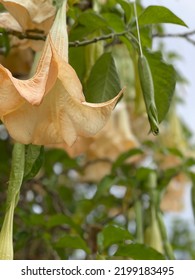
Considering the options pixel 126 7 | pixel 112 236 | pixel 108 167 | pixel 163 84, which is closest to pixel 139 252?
pixel 112 236

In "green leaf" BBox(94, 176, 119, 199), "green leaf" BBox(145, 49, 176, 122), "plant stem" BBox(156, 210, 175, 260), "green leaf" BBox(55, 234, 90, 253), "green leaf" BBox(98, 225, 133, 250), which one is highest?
"green leaf" BBox(145, 49, 176, 122)

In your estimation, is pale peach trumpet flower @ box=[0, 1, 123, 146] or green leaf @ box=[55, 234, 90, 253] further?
green leaf @ box=[55, 234, 90, 253]

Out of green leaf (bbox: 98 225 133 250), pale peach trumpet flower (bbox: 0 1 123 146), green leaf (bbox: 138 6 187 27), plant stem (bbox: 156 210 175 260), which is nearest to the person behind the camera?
pale peach trumpet flower (bbox: 0 1 123 146)

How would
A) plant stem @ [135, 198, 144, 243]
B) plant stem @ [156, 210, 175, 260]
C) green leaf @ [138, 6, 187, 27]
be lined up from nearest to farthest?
1. green leaf @ [138, 6, 187, 27]
2. plant stem @ [156, 210, 175, 260]
3. plant stem @ [135, 198, 144, 243]

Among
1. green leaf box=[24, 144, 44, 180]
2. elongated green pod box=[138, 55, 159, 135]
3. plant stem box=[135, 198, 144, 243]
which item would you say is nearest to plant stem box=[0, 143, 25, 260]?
green leaf box=[24, 144, 44, 180]

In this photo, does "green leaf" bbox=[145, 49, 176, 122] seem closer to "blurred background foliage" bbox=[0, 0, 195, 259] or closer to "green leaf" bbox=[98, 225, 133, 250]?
"blurred background foliage" bbox=[0, 0, 195, 259]

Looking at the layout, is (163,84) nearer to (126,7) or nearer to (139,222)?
(126,7)
